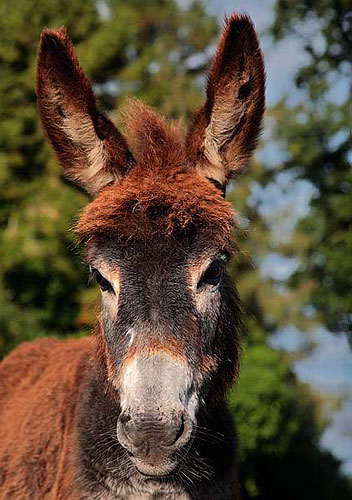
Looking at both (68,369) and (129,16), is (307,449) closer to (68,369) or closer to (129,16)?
(129,16)

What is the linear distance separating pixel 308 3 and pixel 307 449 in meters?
14.7

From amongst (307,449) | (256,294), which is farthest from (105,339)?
(256,294)

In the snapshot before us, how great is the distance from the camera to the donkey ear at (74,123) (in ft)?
15.0

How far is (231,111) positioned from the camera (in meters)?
4.78

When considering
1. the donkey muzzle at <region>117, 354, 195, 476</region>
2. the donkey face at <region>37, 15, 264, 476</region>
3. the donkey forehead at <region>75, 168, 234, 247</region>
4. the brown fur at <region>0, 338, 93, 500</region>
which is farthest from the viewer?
the brown fur at <region>0, 338, 93, 500</region>

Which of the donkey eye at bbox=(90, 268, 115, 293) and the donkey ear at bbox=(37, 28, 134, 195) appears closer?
the donkey eye at bbox=(90, 268, 115, 293)

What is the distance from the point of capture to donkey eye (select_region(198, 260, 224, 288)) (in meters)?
4.19

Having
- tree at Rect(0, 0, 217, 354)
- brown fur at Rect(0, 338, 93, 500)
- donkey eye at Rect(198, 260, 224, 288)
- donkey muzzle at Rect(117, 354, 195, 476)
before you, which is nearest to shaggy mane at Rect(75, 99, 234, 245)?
donkey eye at Rect(198, 260, 224, 288)

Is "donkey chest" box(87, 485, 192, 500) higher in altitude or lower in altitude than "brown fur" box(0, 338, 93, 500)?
higher

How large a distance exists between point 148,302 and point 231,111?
151 centimetres

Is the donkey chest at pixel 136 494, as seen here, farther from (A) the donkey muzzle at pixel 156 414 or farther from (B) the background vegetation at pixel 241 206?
(B) the background vegetation at pixel 241 206

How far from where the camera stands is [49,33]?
450 centimetres

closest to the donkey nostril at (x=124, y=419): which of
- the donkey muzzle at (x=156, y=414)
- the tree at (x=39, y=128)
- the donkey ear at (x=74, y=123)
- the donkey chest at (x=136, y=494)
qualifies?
the donkey muzzle at (x=156, y=414)

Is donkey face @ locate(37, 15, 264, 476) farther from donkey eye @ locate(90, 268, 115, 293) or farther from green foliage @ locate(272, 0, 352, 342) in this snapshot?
green foliage @ locate(272, 0, 352, 342)
